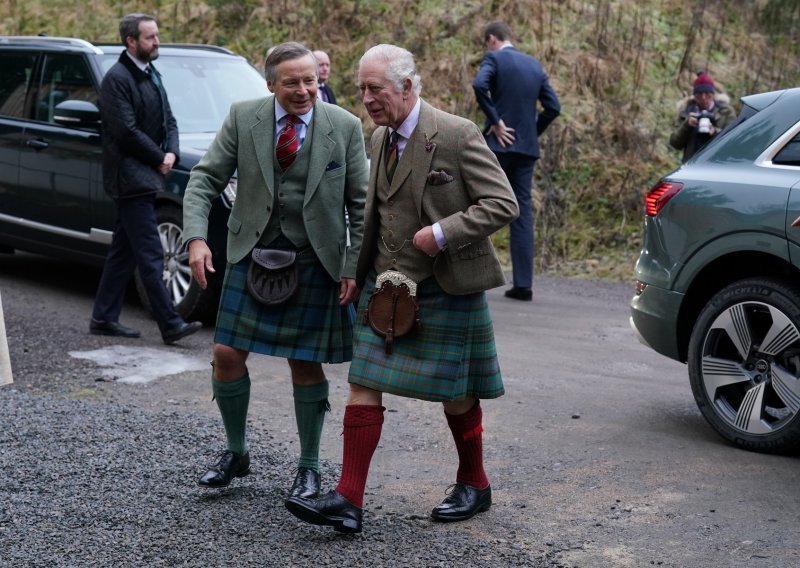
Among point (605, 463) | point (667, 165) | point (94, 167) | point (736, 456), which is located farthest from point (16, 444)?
point (667, 165)

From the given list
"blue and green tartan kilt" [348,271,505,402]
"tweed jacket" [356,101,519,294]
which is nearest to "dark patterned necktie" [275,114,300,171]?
"tweed jacket" [356,101,519,294]

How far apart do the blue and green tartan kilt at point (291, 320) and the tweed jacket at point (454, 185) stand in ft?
1.77

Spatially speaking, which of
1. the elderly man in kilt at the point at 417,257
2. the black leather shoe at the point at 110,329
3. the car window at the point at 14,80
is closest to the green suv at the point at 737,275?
the elderly man in kilt at the point at 417,257

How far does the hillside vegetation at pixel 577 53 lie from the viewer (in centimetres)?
1395

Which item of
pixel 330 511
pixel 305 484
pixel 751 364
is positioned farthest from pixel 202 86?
pixel 330 511

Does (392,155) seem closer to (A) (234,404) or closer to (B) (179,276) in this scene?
(A) (234,404)

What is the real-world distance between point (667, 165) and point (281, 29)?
606 centimetres

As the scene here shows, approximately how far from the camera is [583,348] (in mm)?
8859

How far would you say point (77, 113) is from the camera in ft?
29.7

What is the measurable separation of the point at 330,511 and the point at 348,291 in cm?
87

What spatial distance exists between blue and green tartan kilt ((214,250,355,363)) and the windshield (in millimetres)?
4609

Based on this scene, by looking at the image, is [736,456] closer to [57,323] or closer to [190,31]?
[57,323]

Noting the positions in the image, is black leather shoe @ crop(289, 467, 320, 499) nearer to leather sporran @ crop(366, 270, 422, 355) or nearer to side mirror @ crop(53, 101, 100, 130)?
leather sporran @ crop(366, 270, 422, 355)

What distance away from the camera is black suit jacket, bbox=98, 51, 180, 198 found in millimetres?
8164
